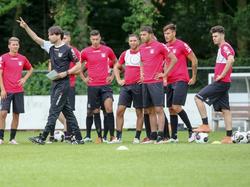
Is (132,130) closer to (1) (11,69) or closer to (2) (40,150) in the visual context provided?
(1) (11,69)

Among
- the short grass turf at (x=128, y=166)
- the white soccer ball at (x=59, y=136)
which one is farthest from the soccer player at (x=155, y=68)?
the white soccer ball at (x=59, y=136)

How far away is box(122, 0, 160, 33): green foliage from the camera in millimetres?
32781

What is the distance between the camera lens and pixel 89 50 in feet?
61.1

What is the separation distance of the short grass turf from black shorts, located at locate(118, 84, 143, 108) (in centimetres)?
234

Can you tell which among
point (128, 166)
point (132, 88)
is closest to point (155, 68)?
point (132, 88)

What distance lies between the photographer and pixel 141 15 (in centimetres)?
3288

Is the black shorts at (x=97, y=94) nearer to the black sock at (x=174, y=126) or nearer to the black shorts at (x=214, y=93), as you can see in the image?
the black sock at (x=174, y=126)

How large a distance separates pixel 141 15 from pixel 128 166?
21.1 m

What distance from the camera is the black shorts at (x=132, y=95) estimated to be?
1822cm

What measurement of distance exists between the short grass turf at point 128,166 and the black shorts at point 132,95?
7.69 feet

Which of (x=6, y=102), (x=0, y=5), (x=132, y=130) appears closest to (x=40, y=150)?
(x=6, y=102)

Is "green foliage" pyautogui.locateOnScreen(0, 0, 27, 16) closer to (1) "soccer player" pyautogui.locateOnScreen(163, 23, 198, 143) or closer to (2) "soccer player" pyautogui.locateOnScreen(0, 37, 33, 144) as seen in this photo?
(2) "soccer player" pyautogui.locateOnScreen(0, 37, 33, 144)

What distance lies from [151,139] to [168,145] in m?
1.62

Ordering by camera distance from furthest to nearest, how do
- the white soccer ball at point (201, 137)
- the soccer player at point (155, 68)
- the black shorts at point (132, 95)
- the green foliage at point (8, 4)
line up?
the green foliage at point (8, 4), the black shorts at point (132, 95), the white soccer ball at point (201, 137), the soccer player at point (155, 68)
